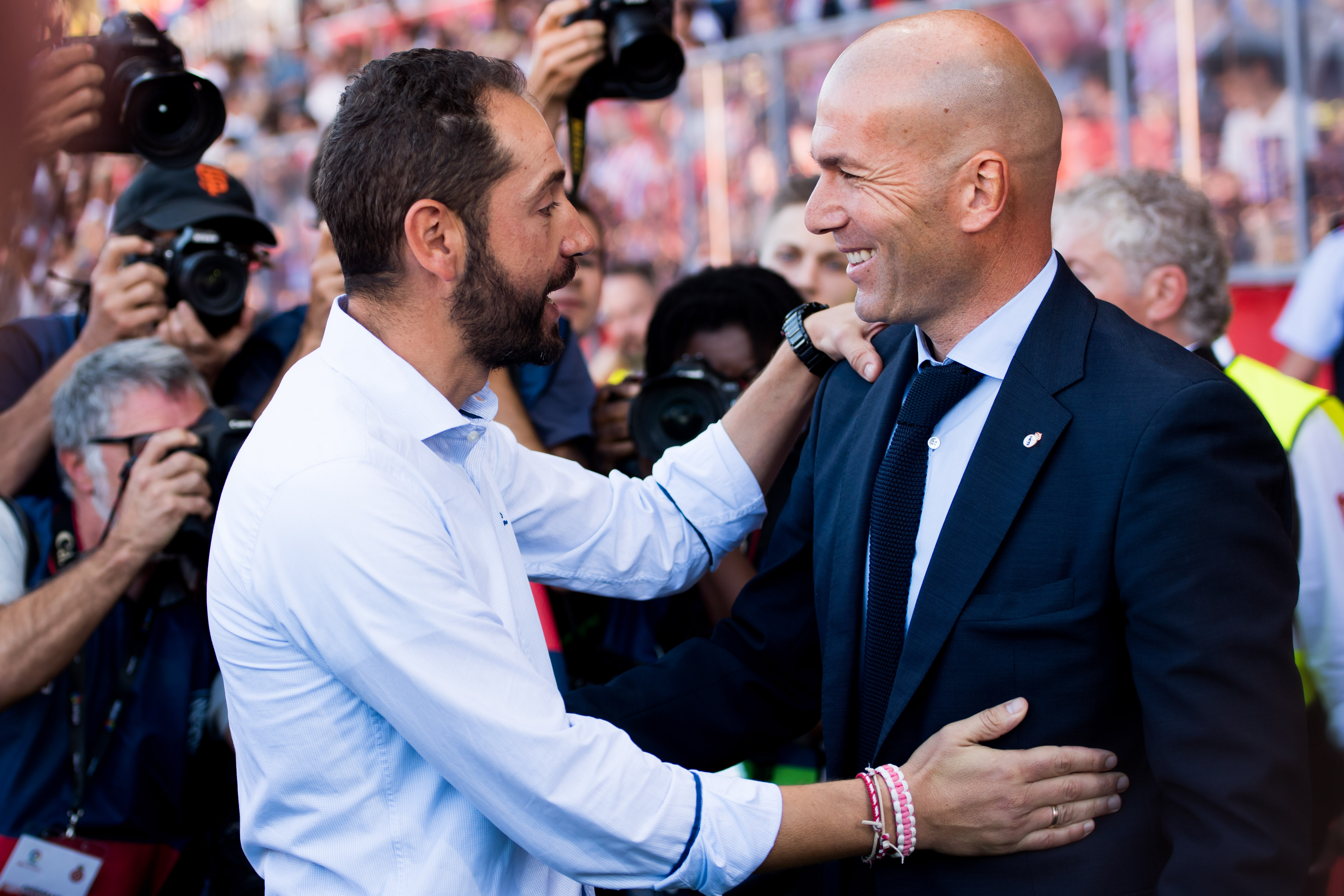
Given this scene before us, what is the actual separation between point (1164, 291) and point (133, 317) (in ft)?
8.31

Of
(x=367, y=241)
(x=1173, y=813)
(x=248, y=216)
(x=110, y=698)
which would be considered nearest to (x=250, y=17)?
(x=248, y=216)

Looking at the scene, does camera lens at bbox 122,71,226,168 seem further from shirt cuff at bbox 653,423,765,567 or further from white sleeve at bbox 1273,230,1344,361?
white sleeve at bbox 1273,230,1344,361

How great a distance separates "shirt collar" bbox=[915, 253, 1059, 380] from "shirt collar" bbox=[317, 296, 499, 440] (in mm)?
723

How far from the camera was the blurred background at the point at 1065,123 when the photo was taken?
16.0 ft

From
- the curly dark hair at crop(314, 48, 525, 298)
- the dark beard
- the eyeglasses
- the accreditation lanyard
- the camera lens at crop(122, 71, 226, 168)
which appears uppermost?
the camera lens at crop(122, 71, 226, 168)

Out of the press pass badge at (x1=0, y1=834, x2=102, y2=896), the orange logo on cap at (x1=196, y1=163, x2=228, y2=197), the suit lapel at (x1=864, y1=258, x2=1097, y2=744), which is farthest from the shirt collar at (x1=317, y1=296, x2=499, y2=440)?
the orange logo on cap at (x1=196, y1=163, x2=228, y2=197)

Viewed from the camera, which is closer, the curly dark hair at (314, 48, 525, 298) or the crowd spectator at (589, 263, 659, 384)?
the curly dark hair at (314, 48, 525, 298)

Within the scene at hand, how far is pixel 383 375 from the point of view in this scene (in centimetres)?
154

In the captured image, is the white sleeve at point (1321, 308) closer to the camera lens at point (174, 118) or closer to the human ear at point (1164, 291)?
the human ear at point (1164, 291)

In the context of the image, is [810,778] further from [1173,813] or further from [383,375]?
[383,375]

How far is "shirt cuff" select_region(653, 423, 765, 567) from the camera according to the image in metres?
2.08

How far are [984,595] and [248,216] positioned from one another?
2.39 meters

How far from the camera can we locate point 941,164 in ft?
5.03

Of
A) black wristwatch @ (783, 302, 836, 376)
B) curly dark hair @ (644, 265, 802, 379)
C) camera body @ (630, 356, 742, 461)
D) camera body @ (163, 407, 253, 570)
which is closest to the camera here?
black wristwatch @ (783, 302, 836, 376)
